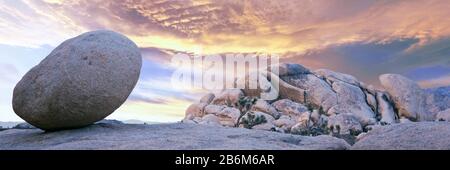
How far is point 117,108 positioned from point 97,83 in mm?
A: 1122

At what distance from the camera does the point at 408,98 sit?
49125mm

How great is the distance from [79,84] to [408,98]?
45490 mm

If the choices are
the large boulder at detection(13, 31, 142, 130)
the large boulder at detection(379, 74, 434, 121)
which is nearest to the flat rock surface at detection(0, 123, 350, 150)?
the large boulder at detection(13, 31, 142, 130)

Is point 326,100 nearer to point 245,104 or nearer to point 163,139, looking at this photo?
point 245,104

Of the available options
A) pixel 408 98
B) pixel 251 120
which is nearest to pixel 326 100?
pixel 408 98

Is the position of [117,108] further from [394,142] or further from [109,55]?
[394,142]

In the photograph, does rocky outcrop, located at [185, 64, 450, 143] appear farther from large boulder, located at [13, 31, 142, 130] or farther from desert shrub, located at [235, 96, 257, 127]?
large boulder, located at [13, 31, 142, 130]

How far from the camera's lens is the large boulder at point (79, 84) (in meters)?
11.5

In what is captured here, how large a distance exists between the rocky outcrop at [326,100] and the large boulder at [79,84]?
109ft

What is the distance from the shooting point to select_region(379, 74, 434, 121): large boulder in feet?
161

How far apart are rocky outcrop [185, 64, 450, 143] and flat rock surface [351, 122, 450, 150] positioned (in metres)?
34.5

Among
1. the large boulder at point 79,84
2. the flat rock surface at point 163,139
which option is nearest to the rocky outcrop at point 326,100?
the flat rock surface at point 163,139

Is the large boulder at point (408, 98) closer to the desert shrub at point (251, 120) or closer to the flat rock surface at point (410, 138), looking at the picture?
the desert shrub at point (251, 120)
